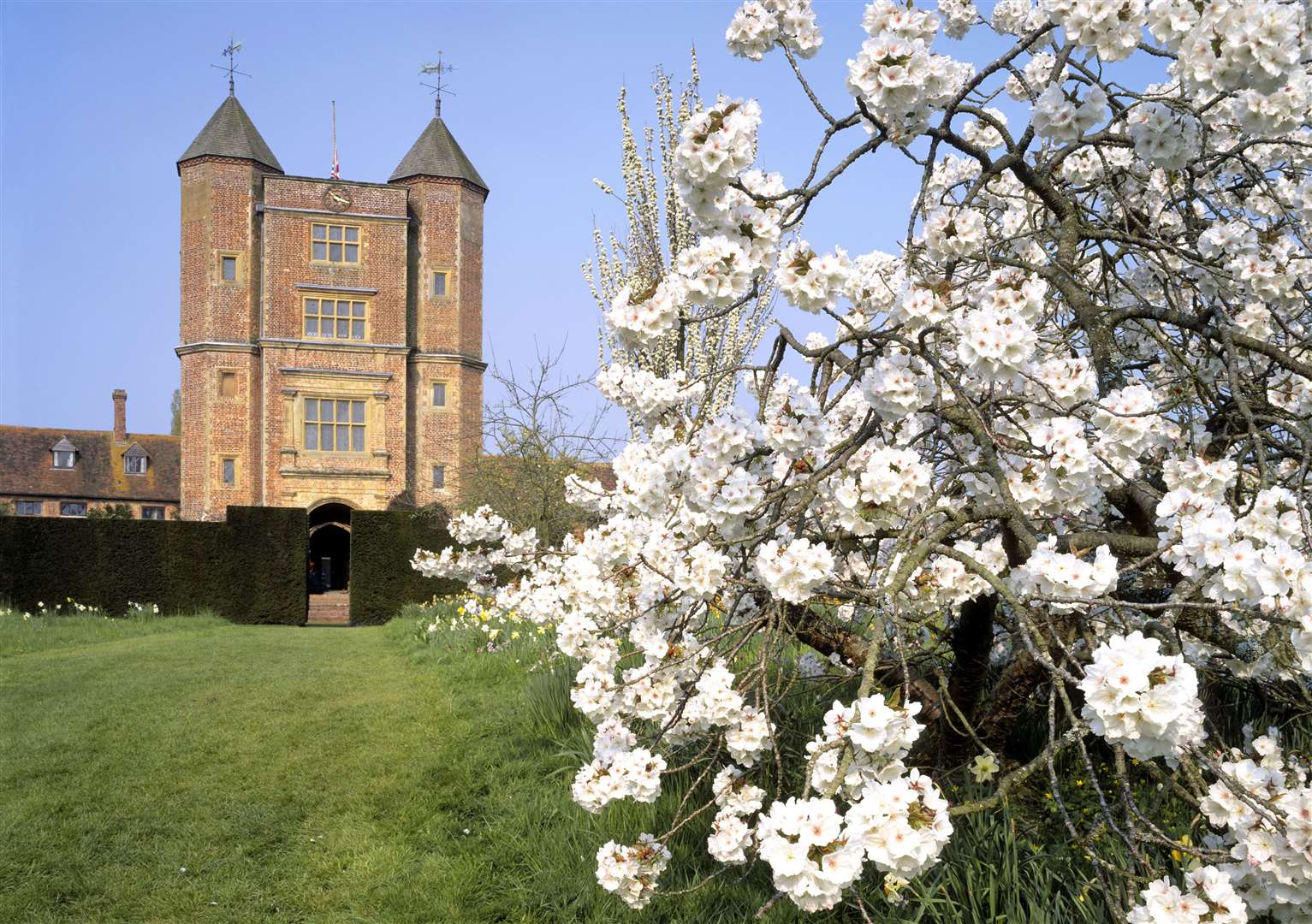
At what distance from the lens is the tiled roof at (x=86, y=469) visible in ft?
121

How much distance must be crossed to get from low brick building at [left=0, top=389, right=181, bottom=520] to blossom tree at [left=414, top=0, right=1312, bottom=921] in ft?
126

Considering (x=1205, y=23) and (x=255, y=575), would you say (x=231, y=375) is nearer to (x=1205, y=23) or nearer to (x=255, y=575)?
(x=255, y=575)

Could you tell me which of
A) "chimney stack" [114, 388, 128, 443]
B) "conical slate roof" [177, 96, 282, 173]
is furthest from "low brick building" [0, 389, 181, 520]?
"conical slate roof" [177, 96, 282, 173]

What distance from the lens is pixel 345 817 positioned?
5.45 meters

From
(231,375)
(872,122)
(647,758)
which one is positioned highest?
(231,375)

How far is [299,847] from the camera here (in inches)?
199

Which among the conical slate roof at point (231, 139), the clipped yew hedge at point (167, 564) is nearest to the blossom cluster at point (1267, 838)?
the clipped yew hedge at point (167, 564)

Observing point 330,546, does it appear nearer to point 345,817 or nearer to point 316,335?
point 316,335

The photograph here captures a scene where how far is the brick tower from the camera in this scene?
25.5m

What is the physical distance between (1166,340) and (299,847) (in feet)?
15.9

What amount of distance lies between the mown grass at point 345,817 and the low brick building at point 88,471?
3180 cm

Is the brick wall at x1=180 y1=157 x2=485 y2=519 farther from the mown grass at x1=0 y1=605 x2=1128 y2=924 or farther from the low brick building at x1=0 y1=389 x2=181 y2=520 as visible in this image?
the mown grass at x1=0 y1=605 x2=1128 y2=924

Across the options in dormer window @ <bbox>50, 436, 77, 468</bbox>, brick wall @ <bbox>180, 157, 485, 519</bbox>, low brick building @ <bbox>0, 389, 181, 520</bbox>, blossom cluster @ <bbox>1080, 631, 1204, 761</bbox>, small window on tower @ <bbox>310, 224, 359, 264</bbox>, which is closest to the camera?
blossom cluster @ <bbox>1080, 631, 1204, 761</bbox>

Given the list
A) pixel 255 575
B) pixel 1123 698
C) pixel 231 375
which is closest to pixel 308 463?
pixel 231 375
